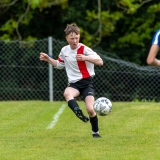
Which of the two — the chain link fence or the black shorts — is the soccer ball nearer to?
the black shorts

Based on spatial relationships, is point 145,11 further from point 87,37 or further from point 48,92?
point 48,92

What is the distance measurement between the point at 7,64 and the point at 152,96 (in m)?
3.93

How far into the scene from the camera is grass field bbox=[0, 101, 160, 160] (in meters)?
7.19

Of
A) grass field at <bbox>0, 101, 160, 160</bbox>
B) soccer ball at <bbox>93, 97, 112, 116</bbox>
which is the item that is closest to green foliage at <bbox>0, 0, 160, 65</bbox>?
→ grass field at <bbox>0, 101, 160, 160</bbox>

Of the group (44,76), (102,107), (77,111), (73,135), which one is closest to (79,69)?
(102,107)

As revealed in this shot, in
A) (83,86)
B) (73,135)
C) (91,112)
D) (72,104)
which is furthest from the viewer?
(73,135)

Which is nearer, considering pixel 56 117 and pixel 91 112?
pixel 91 112

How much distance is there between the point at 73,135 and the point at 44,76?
27.2 feet

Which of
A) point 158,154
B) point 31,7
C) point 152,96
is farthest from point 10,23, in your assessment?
point 158,154

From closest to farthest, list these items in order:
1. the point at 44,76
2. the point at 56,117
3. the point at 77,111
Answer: the point at 77,111 < the point at 56,117 < the point at 44,76

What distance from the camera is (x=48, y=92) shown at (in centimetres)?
1714

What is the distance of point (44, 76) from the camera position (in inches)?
678

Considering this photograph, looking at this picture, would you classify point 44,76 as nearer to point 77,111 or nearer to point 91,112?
point 91,112

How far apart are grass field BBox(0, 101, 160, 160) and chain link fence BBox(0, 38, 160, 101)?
12.3 ft
